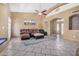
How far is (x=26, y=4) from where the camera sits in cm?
281

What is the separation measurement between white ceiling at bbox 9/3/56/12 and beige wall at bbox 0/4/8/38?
0.16 metres

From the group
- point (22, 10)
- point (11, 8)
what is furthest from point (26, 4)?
point (11, 8)

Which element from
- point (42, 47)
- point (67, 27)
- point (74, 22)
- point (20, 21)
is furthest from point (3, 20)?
point (74, 22)

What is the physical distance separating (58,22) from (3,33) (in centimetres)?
143

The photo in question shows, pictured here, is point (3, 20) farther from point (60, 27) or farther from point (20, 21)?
point (60, 27)

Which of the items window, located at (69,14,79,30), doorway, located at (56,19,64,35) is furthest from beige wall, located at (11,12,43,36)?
window, located at (69,14,79,30)

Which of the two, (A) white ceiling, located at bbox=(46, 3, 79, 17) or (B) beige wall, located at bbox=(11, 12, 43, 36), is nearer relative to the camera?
(A) white ceiling, located at bbox=(46, 3, 79, 17)

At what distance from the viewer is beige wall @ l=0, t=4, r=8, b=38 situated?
2.82 metres

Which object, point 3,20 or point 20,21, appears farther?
point 20,21

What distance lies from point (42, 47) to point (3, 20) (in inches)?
47.1

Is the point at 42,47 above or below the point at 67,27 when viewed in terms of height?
below

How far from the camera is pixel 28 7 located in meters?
2.87

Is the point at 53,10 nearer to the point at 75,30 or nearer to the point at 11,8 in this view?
the point at 75,30

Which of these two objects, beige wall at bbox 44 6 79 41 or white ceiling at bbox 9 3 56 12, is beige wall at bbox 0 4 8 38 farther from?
beige wall at bbox 44 6 79 41
